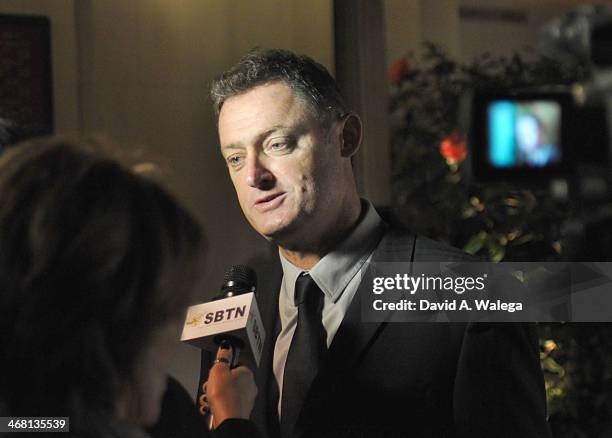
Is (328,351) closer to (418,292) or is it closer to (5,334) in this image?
(418,292)

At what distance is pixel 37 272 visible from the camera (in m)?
0.92

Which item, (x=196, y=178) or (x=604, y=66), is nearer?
(x=604, y=66)

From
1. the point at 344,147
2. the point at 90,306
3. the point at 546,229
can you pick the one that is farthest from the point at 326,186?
the point at 546,229

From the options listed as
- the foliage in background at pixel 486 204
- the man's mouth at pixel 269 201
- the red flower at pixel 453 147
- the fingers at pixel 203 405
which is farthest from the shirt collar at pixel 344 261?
the red flower at pixel 453 147

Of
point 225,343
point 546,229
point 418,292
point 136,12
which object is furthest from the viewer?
point 546,229

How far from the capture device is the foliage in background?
2506 millimetres

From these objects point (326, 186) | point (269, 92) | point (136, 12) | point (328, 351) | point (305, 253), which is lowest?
point (328, 351)

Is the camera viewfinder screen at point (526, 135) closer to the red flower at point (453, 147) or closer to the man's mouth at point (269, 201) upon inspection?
the man's mouth at point (269, 201)

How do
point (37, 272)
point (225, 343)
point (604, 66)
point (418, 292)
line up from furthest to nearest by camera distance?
point (418, 292) < point (225, 343) < point (604, 66) < point (37, 272)

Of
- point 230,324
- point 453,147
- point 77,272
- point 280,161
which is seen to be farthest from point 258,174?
point 453,147

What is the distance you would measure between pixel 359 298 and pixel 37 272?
0.76 meters

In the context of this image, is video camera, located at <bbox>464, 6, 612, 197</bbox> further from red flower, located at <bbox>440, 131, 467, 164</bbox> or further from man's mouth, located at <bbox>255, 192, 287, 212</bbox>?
red flower, located at <bbox>440, 131, 467, 164</bbox>

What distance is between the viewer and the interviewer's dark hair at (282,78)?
150cm

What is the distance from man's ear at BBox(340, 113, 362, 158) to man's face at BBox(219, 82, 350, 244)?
0.06 ft
